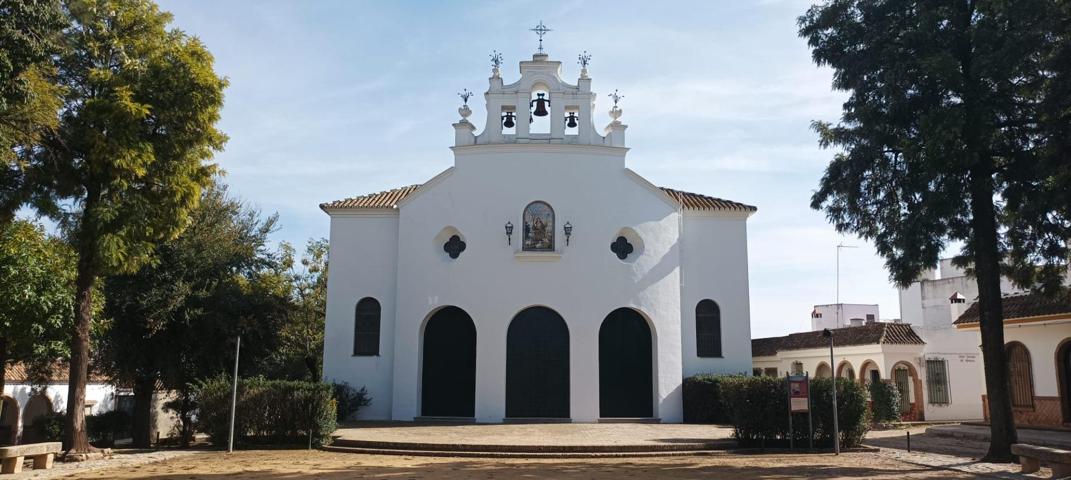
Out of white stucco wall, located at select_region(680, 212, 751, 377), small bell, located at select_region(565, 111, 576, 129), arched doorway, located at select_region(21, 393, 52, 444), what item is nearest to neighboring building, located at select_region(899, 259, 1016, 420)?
white stucco wall, located at select_region(680, 212, 751, 377)

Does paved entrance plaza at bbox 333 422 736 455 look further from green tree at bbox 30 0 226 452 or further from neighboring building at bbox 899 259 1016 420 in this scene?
neighboring building at bbox 899 259 1016 420

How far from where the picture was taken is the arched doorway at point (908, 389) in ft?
106

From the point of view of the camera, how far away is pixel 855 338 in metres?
34.9

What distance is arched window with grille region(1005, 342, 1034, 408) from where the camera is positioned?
81.9ft

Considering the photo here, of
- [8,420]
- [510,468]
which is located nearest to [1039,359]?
[510,468]

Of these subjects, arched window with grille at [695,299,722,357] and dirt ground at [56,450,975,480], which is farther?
arched window with grille at [695,299,722,357]

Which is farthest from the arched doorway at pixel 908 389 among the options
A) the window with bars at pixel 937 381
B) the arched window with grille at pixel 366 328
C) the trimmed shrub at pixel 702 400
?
the arched window with grille at pixel 366 328

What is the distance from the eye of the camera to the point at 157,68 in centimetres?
1586

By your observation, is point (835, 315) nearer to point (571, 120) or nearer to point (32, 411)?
point (571, 120)

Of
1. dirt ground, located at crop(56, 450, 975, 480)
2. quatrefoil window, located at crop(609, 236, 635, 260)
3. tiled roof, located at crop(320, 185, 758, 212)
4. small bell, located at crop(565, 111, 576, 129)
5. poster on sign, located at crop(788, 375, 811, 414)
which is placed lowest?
dirt ground, located at crop(56, 450, 975, 480)

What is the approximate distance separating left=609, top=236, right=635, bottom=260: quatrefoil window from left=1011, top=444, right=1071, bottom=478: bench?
12743mm

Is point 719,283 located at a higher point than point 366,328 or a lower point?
higher

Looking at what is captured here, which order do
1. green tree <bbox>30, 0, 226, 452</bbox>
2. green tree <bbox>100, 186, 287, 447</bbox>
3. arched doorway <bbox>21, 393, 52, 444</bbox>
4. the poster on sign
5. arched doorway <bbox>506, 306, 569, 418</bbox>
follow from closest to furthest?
green tree <bbox>30, 0, 226, 452</bbox>
the poster on sign
green tree <bbox>100, 186, 287, 447</bbox>
arched doorway <bbox>506, 306, 569, 418</bbox>
arched doorway <bbox>21, 393, 52, 444</bbox>

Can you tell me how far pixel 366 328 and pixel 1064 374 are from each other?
71.2ft
